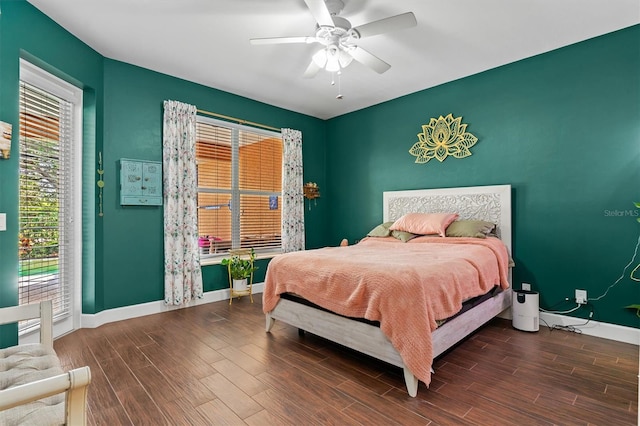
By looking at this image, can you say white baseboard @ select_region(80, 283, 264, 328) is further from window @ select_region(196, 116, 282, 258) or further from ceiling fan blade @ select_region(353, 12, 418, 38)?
ceiling fan blade @ select_region(353, 12, 418, 38)

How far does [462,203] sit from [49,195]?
14.0 feet

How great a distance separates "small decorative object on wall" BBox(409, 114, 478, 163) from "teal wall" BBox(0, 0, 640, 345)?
Result: 10cm

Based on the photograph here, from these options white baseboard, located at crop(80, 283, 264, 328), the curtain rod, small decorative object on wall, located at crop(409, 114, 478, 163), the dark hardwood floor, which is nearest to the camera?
the dark hardwood floor

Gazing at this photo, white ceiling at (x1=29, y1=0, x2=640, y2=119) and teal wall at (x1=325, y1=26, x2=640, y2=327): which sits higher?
white ceiling at (x1=29, y1=0, x2=640, y2=119)

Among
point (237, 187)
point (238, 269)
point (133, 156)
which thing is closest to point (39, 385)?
point (133, 156)

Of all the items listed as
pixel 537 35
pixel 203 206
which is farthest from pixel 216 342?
pixel 537 35

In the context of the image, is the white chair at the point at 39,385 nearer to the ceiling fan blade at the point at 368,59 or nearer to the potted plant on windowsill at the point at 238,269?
the potted plant on windowsill at the point at 238,269

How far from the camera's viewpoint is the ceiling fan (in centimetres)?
230

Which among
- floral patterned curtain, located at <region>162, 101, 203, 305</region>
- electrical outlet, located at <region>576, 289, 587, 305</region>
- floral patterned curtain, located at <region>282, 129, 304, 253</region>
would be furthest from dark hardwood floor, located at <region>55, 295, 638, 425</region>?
floral patterned curtain, located at <region>282, 129, 304, 253</region>

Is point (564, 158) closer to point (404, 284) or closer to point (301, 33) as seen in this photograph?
point (404, 284)

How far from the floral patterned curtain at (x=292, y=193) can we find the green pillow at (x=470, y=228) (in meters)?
2.33

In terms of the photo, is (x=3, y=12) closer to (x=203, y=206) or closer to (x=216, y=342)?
(x=203, y=206)

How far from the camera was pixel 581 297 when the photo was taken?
10.2 feet

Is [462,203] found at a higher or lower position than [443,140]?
lower
